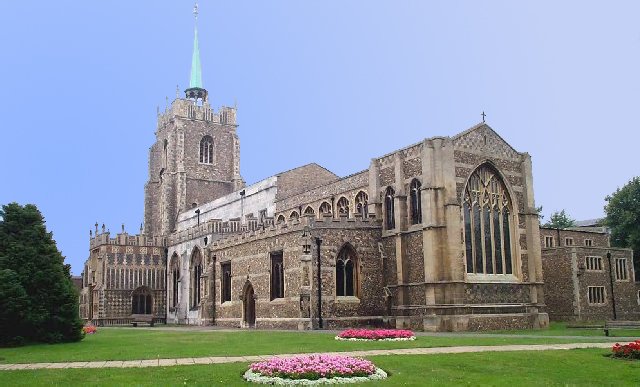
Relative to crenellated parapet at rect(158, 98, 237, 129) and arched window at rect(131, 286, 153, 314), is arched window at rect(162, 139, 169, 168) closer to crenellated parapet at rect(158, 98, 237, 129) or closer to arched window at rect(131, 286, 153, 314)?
crenellated parapet at rect(158, 98, 237, 129)

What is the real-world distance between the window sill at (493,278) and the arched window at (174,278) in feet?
120

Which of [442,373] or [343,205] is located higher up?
[343,205]

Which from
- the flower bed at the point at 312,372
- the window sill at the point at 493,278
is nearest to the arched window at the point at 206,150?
the window sill at the point at 493,278

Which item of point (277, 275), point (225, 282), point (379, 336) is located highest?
point (277, 275)

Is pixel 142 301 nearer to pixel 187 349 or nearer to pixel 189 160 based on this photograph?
pixel 189 160

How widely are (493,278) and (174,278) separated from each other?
3875 centimetres

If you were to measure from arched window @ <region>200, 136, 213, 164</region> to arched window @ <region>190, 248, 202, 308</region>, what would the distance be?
2576 cm

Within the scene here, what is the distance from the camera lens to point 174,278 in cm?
7019

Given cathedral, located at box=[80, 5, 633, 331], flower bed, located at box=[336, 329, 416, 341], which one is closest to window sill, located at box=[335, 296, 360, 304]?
cathedral, located at box=[80, 5, 633, 331]

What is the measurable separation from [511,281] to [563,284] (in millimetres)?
12585

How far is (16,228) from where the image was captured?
3066cm

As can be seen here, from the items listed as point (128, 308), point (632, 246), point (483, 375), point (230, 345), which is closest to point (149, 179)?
point (128, 308)

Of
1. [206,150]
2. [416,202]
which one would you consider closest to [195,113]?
[206,150]

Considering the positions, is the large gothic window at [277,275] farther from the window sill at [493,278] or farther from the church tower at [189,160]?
the church tower at [189,160]
